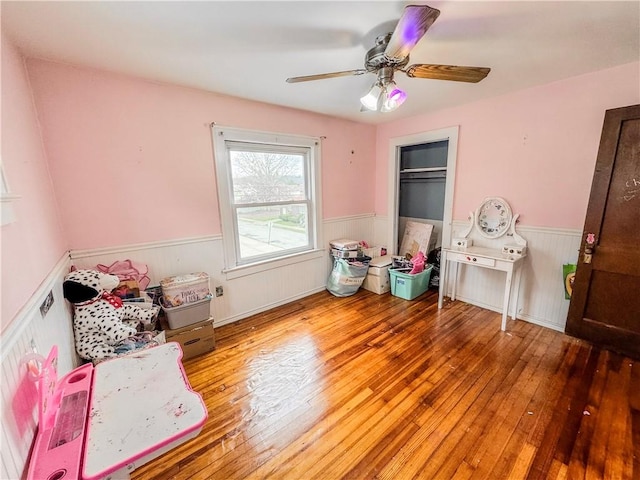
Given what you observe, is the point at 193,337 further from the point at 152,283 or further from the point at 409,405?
the point at 409,405

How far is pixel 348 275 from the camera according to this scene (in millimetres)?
3309

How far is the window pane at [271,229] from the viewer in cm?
286

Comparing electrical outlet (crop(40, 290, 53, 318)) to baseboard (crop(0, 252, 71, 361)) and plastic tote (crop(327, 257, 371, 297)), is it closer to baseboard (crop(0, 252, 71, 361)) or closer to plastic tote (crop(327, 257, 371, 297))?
baseboard (crop(0, 252, 71, 361))

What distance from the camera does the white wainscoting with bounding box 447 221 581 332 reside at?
7.98ft

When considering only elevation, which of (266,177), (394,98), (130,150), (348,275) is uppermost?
(394,98)

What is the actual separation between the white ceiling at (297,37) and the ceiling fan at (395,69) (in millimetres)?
138

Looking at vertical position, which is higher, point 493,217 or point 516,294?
point 493,217

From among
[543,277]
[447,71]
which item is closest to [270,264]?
[447,71]

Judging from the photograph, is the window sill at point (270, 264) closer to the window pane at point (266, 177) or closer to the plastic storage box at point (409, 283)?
the window pane at point (266, 177)

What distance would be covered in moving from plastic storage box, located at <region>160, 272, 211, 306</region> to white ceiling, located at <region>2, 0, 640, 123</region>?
5.23 ft

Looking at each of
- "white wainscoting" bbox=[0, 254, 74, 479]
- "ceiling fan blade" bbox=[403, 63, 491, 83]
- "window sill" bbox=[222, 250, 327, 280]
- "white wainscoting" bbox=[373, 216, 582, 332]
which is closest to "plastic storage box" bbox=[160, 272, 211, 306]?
"window sill" bbox=[222, 250, 327, 280]

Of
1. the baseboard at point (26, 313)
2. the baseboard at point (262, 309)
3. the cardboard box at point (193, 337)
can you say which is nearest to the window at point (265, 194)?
the baseboard at point (262, 309)

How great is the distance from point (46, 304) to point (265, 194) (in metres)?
1.96

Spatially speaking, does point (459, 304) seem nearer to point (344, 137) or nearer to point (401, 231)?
point (401, 231)
